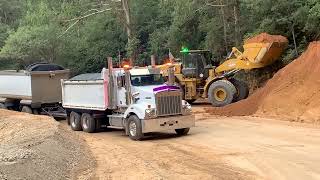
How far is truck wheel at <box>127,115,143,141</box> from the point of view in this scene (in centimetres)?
1802

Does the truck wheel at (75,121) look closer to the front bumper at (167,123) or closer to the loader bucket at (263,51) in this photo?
the front bumper at (167,123)

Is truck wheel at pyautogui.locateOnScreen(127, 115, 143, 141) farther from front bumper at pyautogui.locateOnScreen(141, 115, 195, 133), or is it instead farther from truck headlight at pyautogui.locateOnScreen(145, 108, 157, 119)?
truck headlight at pyautogui.locateOnScreen(145, 108, 157, 119)

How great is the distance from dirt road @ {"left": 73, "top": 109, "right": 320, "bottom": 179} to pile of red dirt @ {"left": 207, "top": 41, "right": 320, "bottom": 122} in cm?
109

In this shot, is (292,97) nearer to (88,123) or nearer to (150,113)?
(150,113)

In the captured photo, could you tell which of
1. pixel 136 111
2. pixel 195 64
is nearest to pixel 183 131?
pixel 136 111

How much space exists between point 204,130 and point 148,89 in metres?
2.84

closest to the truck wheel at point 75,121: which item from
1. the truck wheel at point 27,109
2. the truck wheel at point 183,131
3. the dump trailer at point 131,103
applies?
the dump trailer at point 131,103

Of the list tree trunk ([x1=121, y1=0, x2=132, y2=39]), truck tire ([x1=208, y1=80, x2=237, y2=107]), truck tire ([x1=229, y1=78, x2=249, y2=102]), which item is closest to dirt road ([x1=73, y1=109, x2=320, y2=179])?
truck tire ([x1=208, y1=80, x2=237, y2=107])

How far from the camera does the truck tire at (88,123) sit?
70.2 ft

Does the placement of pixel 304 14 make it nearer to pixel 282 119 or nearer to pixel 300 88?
pixel 300 88

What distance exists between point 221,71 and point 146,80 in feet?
28.6

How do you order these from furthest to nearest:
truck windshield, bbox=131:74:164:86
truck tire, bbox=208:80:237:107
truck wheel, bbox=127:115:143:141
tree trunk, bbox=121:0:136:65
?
tree trunk, bbox=121:0:136:65 < truck tire, bbox=208:80:237:107 < truck windshield, bbox=131:74:164:86 < truck wheel, bbox=127:115:143:141

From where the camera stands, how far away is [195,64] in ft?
92.1

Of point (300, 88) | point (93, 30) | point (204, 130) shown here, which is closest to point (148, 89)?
point (204, 130)
